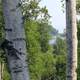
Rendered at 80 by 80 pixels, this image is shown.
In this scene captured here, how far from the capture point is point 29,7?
30703mm

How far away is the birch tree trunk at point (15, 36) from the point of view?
351 centimetres

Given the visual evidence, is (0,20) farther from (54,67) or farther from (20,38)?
(54,67)

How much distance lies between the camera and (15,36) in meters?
3.52

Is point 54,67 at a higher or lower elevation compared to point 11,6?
lower

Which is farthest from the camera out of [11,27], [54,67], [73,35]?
[54,67]

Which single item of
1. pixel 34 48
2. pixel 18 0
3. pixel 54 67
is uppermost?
pixel 18 0

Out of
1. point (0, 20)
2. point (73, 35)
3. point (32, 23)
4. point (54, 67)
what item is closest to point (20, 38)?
point (73, 35)

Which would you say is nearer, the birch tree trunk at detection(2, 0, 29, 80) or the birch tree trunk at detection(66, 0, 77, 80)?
the birch tree trunk at detection(2, 0, 29, 80)

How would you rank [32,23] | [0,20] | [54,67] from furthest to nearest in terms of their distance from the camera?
[54,67] < [32,23] < [0,20]

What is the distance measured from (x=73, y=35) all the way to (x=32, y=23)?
25824 millimetres

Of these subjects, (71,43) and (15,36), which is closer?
(15,36)

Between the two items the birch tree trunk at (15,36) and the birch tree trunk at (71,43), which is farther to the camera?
the birch tree trunk at (71,43)

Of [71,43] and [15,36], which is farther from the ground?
[15,36]

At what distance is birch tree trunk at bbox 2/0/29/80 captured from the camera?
351 centimetres
